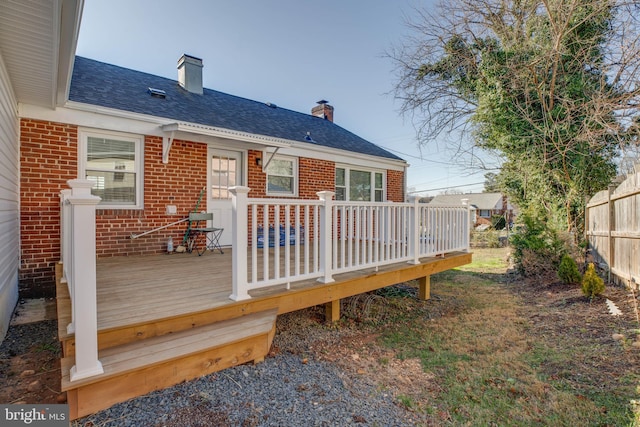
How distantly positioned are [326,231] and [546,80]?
7.33 meters

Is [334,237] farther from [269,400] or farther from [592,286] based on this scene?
[592,286]

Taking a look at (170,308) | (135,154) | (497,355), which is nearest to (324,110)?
(135,154)

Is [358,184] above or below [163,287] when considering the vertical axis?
above

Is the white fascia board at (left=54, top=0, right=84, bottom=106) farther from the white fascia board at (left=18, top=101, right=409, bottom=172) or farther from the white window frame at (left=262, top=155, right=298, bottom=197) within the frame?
the white window frame at (left=262, top=155, right=298, bottom=197)

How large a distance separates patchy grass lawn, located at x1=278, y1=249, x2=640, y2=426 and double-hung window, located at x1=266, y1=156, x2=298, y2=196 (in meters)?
3.34

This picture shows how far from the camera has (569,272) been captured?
636 centimetres

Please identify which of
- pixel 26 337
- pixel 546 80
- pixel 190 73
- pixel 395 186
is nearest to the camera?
pixel 26 337

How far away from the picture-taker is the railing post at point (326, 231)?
3.61 meters

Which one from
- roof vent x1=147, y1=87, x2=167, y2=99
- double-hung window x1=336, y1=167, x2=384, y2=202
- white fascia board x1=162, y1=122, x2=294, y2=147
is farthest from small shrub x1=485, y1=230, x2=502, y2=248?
roof vent x1=147, y1=87, x2=167, y2=99

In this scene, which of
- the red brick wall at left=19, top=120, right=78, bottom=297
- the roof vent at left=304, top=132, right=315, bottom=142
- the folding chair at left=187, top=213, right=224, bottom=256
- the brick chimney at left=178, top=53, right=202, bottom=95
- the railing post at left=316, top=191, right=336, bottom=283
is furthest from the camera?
the roof vent at left=304, top=132, right=315, bottom=142

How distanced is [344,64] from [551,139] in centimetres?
795

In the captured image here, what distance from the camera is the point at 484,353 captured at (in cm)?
352

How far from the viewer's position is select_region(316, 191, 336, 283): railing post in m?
3.61

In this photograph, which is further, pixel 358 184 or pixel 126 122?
pixel 358 184
